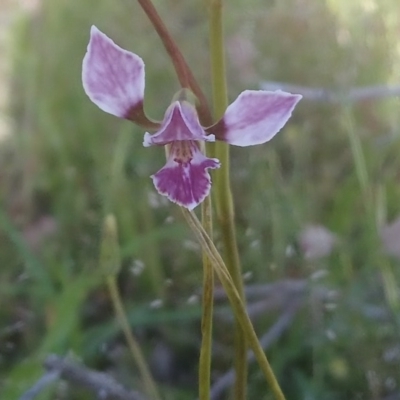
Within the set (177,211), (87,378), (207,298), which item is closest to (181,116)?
(207,298)

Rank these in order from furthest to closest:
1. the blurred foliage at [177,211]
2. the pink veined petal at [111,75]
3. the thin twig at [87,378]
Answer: the blurred foliage at [177,211] → the thin twig at [87,378] → the pink veined petal at [111,75]

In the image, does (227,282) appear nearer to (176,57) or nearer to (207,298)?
(207,298)

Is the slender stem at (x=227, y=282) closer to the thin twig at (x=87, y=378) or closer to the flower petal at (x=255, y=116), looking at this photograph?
the flower petal at (x=255, y=116)

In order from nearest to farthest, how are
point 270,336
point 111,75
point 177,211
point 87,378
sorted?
point 111,75 < point 87,378 < point 270,336 < point 177,211

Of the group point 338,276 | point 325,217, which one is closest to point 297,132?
point 325,217

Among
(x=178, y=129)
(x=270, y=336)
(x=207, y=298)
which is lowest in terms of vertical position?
(x=270, y=336)

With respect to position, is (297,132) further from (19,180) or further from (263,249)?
(19,180)

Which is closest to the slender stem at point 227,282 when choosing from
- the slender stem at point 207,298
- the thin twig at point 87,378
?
the slender stem at point 207,298
